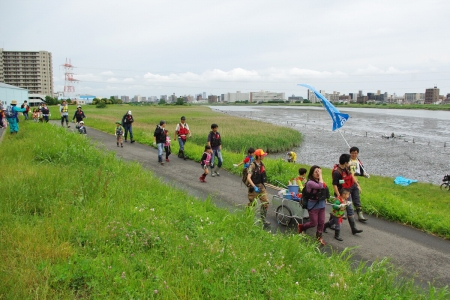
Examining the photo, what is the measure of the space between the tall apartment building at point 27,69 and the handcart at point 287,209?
Result: 404 feet

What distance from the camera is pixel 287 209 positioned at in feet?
24.2

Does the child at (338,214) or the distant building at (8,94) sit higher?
the distant building at (8,94)

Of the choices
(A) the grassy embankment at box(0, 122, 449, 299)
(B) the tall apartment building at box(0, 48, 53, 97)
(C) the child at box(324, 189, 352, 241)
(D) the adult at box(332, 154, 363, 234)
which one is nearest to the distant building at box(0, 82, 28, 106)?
(A) the grassy embankment at box(0, 122, 449, 299)

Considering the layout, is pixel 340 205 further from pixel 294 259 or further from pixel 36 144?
pixel 36 144

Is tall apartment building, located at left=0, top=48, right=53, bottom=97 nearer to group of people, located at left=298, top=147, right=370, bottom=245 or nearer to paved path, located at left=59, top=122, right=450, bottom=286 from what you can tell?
paved path, located at left=59, top=122, right=450, bottom=286

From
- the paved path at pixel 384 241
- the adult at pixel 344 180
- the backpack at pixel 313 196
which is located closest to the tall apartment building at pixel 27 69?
the paved path at pixel 384 241

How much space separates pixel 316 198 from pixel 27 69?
13013cm

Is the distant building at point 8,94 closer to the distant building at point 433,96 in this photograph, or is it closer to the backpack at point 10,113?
the backpack at point 10,113

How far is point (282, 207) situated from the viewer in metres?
7.47

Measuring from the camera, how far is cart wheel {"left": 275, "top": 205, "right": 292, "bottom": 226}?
7366 mm

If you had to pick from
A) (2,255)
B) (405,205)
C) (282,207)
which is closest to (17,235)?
(2,255)

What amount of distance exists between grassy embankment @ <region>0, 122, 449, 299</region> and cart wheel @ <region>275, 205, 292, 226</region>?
1.15 meters

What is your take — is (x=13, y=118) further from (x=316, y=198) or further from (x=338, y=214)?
(x=338, y=214)

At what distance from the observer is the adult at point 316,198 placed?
6.40 meters
